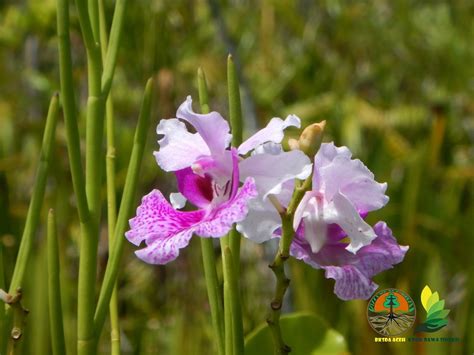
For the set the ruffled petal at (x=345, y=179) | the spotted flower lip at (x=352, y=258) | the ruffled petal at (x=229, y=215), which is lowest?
the spotted flower lip at (x=352, y=258)

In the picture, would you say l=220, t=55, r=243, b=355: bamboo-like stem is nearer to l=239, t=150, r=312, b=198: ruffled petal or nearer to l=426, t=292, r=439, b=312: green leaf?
l=239, t=150, r=312, b=198: ruffled petal

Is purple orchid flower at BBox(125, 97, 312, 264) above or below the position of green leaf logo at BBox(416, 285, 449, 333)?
above

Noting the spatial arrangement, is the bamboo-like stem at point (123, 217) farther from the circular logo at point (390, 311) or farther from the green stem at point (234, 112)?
the circular logo at point (390, 311)

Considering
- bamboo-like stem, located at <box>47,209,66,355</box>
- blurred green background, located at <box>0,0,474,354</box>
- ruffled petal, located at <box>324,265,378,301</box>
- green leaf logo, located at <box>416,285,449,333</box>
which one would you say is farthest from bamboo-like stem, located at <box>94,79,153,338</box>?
blurred green background, located at <box>0,0,474,354</box>

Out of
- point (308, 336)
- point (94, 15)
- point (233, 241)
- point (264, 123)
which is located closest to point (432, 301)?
point (308, 336)

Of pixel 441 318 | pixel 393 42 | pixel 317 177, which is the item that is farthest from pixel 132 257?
pixel 393 42

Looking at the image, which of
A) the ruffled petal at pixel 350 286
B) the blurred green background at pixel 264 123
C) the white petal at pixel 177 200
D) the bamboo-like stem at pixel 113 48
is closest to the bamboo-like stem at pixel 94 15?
the bamboo-like stem at pixel 113 48
